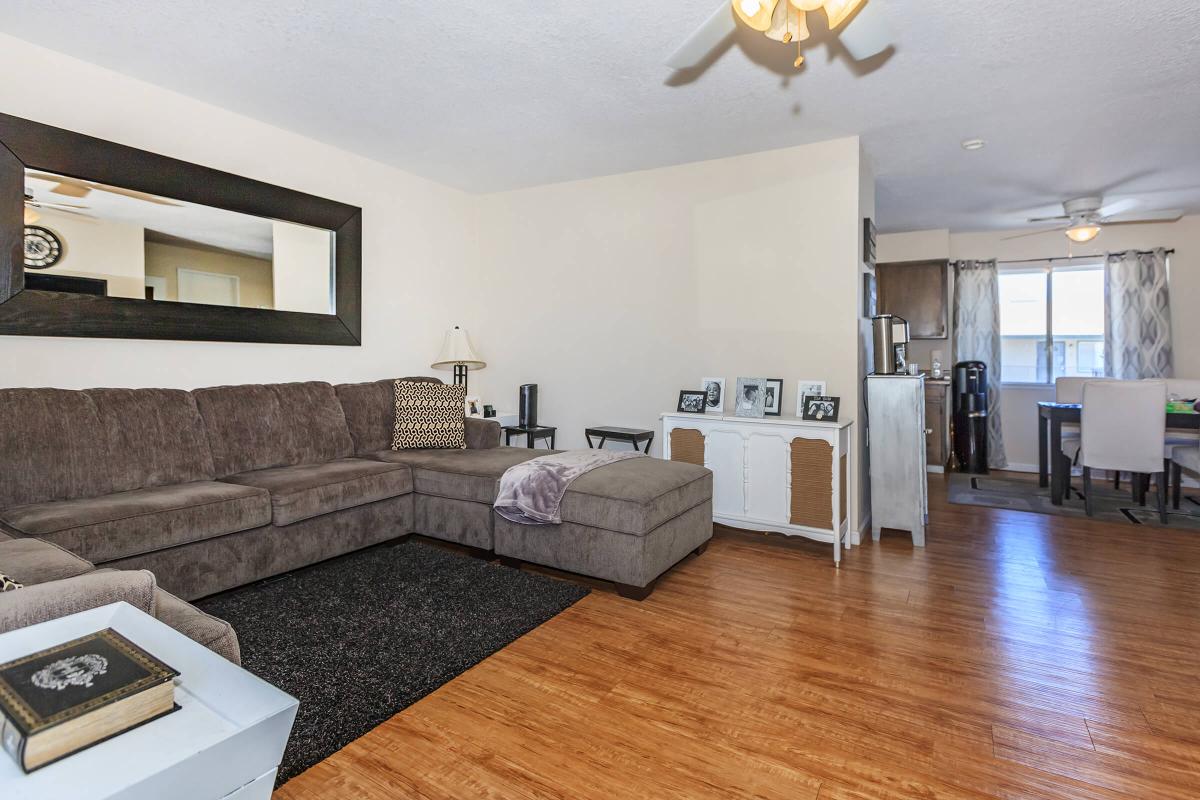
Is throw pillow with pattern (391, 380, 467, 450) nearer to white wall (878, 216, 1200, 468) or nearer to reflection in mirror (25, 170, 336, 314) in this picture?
reflection in mirror (25, 170, 336, 314)

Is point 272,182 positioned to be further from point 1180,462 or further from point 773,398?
point 1180,462

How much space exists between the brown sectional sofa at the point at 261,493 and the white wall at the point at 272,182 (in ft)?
0.83

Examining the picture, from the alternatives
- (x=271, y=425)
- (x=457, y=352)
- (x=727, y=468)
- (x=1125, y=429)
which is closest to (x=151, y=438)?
(x=271, y=425)

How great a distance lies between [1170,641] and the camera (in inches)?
95.5

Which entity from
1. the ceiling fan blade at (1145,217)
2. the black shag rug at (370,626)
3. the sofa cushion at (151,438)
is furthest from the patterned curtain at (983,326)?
the sofa cushion at (151,438)

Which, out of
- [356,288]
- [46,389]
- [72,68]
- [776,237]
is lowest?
[46,389]

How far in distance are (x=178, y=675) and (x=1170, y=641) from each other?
328 centimetres

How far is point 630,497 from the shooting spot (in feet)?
9.27

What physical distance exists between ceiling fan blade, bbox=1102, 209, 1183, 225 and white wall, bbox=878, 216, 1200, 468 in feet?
0.47

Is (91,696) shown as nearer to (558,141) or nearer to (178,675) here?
(178,675)

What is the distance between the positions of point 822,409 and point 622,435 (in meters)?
1.37

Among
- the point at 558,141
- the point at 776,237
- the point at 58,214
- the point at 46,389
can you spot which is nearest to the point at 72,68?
the point at 58,214

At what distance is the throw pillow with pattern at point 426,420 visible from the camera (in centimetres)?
401

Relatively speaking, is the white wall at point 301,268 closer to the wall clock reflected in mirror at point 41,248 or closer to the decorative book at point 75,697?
the wall clock reflected in mirror at point 41,248
